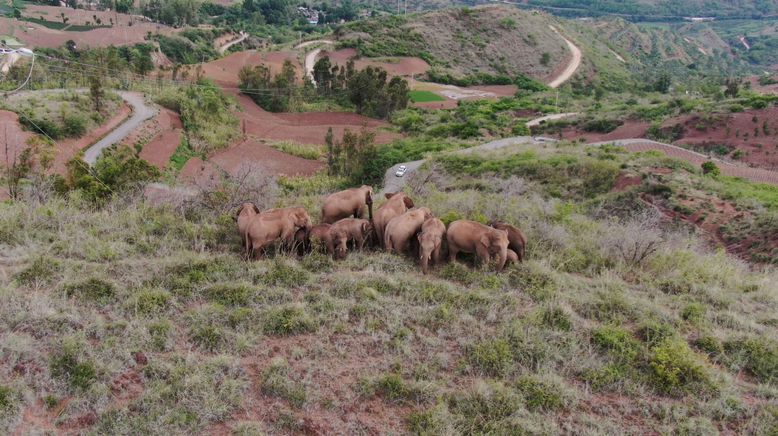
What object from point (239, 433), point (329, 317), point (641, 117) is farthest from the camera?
point (641, 117)

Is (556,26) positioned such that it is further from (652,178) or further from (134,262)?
(134,262)

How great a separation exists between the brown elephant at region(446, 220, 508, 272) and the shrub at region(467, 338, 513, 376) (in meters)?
2.46

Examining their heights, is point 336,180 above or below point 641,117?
below

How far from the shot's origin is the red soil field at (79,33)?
70.8 metres

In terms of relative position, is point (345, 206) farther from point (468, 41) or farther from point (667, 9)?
point (667, 9)

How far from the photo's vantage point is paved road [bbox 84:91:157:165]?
A: 32.9 meters

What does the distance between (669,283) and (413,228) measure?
16.8 feet

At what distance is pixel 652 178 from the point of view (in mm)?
23078

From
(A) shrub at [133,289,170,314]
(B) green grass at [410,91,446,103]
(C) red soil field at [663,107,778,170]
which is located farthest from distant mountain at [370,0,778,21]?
(A) shrub at [133,289,170,314]

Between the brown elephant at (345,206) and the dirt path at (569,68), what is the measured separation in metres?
80.2

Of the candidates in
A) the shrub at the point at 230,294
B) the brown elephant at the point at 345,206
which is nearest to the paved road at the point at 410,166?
the brown elephant at the point at 345,206

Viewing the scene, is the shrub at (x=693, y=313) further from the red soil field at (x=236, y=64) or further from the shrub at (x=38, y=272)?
the red soil field at (x=236, y=64)

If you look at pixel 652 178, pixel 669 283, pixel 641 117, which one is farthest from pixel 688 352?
pixel 641 117

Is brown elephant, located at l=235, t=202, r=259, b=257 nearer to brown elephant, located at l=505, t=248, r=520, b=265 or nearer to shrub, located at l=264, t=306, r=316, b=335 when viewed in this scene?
shrub, located at l=264, t=306, r=316, b=335
